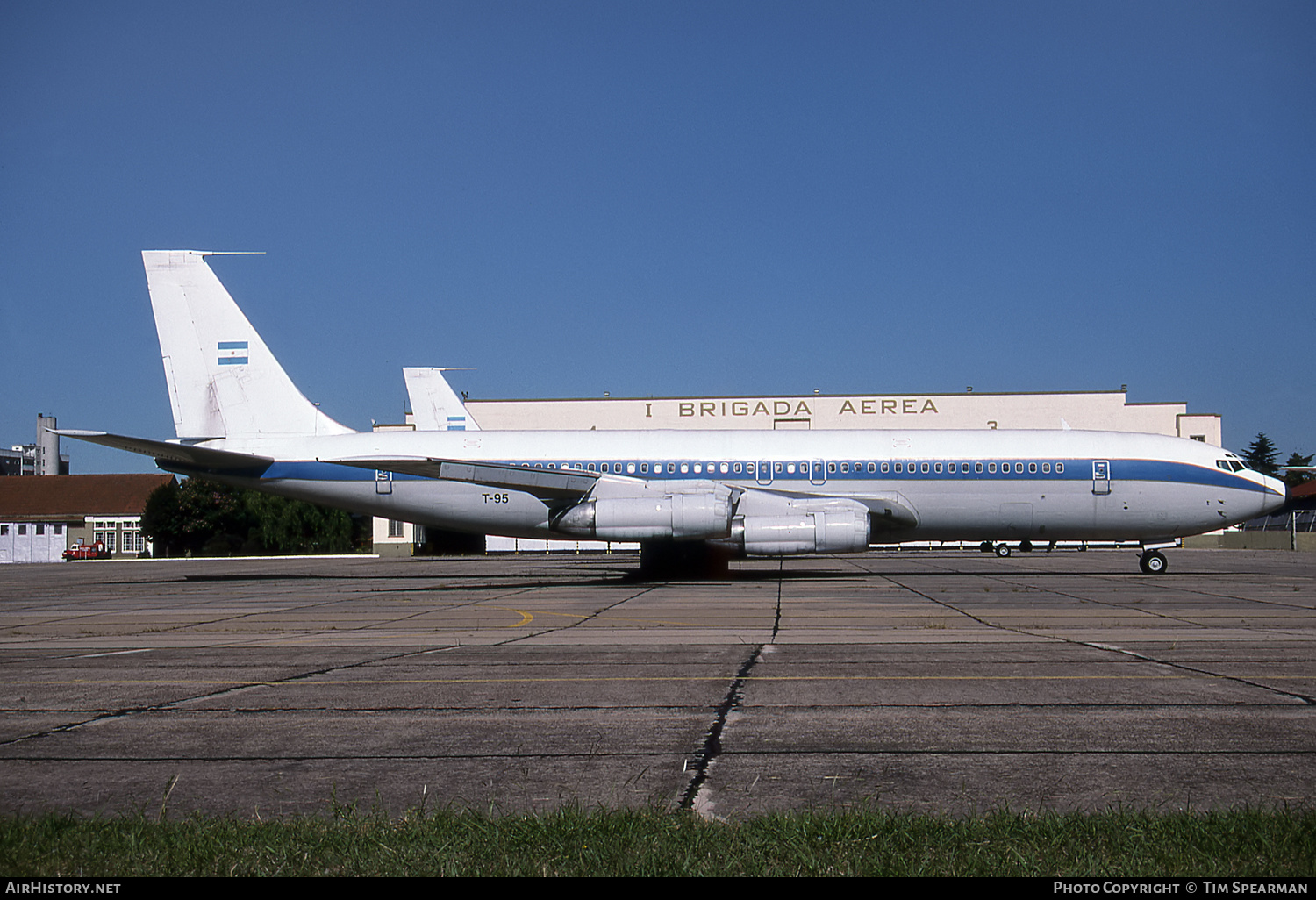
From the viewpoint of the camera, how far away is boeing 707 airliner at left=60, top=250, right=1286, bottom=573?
26.7 metres

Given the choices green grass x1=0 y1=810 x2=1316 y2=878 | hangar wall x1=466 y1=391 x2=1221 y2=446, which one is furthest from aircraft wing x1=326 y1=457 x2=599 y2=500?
hangar wall x1=466 y1=391 x2=1221 y2=446

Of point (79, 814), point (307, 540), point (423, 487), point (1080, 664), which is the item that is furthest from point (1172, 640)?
point (307, 540)

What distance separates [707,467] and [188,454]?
13.8 metres

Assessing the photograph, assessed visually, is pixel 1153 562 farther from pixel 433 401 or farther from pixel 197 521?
pixel 197 521

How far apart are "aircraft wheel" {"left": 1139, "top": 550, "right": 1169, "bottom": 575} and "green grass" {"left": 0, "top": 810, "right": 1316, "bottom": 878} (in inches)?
996

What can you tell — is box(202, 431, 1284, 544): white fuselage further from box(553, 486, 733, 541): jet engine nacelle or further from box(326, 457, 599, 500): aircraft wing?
box(553, 486, 733, 541): jet engine nacelle

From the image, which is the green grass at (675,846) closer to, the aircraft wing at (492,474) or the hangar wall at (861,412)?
the aircraft wing at (492,474)

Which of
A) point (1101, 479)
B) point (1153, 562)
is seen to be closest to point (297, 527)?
point (1101, 479)

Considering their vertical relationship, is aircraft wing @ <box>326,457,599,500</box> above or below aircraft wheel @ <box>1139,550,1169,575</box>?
above

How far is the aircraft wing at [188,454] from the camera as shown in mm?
23783

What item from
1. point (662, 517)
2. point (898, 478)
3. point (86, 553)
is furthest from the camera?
point (86, 553)

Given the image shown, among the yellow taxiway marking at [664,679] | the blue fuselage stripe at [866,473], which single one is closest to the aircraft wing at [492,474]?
the blue fuselage stripe at [866,473]

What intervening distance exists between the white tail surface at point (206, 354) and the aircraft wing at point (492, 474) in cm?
463

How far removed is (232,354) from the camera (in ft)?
90.5
